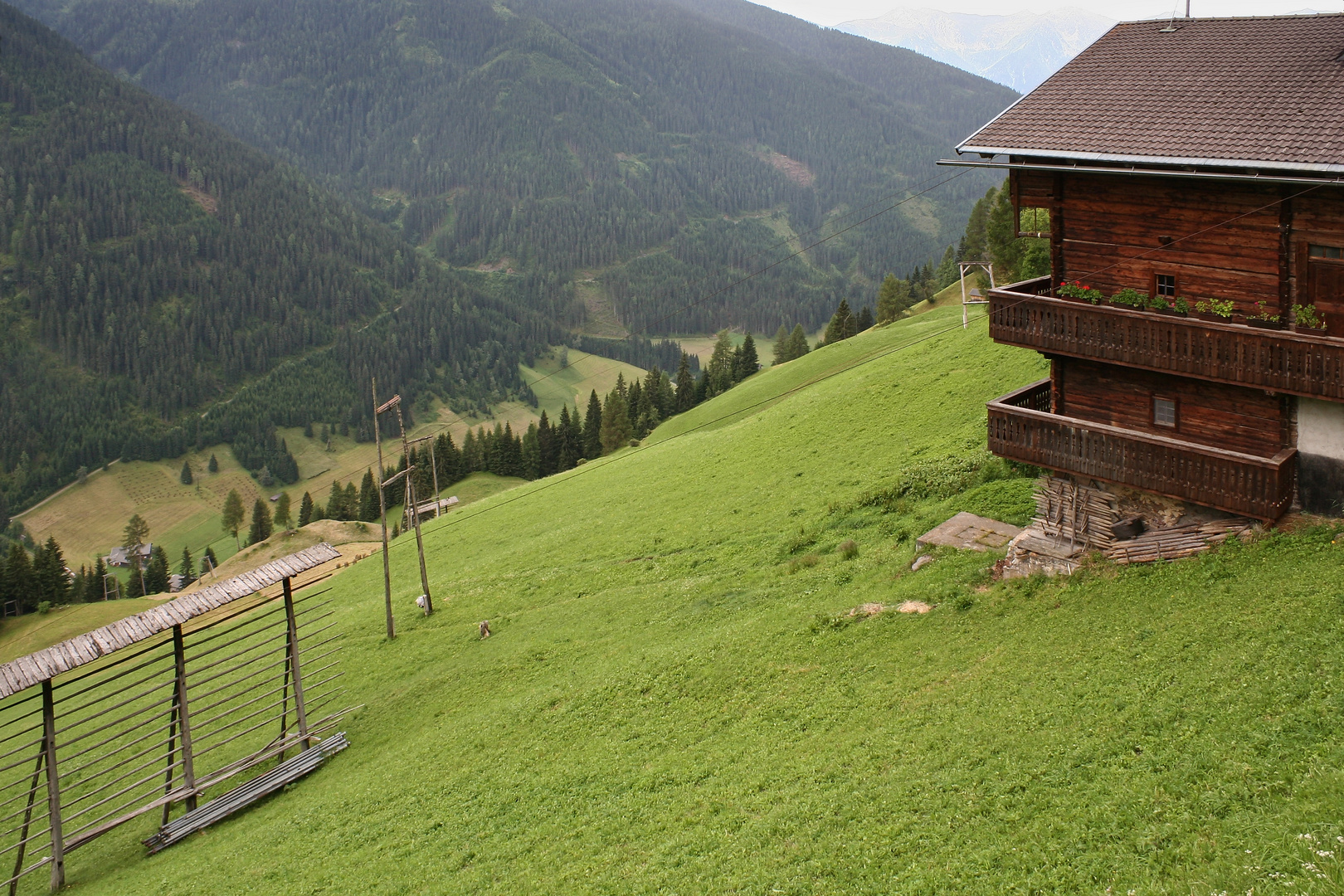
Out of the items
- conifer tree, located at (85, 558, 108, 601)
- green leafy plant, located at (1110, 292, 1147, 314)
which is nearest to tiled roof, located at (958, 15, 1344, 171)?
green leafy plant, located at (1110, 292, 1147, 314)

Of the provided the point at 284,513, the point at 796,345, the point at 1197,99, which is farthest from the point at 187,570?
the point at 1197,99

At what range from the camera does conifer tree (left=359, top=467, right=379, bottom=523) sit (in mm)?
149250

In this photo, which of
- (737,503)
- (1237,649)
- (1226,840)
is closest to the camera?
(1226,840)

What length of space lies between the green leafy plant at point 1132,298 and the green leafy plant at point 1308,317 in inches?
136

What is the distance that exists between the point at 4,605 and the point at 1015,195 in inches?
5197

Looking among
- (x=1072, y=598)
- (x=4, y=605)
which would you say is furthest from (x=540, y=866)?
(x=4, y=605)

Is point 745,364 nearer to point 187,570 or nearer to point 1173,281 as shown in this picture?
point 187,570

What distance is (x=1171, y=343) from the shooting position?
22.9 m

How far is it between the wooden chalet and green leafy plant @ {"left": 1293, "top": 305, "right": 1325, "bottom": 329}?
0.04 meters

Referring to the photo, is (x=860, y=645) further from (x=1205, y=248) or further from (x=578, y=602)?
(x=578, y=602)

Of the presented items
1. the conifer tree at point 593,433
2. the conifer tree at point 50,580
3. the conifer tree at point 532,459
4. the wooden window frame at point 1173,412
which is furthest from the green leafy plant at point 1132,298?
the conifer tree at point 50,580

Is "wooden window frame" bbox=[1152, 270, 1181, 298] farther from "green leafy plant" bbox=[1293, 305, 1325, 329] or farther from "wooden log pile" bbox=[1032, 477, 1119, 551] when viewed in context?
"wooden log pile" bbox=[1032, 477, 1119, 551]

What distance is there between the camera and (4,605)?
117 metres

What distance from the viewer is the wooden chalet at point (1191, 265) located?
21.2m
